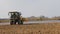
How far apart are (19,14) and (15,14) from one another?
55cm

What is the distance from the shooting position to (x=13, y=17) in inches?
1150

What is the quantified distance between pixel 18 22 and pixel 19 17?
0.83 m

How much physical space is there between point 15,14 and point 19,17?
2.82ft

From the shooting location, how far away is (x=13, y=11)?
29.6m

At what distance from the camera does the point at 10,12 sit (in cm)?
2916

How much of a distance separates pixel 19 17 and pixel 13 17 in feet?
3.23

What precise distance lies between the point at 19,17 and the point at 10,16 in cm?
123

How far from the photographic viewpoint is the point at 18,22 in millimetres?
30250

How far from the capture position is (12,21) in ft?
99.6

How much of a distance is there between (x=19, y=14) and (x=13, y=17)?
0.91 meters

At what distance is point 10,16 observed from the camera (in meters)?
29.6

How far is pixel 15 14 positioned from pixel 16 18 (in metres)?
0.64

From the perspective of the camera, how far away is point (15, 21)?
3033cm

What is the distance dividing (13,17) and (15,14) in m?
0.48
